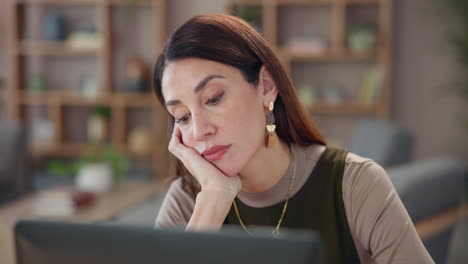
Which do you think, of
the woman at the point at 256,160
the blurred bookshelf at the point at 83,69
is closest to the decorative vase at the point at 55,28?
the blurred bookshelf at the point at 83,69

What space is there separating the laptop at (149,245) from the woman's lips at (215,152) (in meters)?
0.61

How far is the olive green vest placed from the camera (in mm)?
1422

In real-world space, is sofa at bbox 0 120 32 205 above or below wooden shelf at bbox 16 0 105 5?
below

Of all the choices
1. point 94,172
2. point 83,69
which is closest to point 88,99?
point 83,69

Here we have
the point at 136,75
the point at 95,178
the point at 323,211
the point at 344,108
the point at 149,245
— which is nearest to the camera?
the point at 149,245

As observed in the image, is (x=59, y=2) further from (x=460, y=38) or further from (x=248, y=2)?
(x=460, y=38)

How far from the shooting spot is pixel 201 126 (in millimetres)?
1304

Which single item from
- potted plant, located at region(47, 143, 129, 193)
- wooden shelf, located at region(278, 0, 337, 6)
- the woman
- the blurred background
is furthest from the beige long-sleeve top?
wooden shelf, located at region(278, 0, 337, 6)

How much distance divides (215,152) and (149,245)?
0.65 metres

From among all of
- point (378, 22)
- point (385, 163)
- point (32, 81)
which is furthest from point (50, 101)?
point (385, 163)

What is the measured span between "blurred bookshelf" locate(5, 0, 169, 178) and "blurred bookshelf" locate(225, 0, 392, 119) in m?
0.92

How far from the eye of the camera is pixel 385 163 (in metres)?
3.61

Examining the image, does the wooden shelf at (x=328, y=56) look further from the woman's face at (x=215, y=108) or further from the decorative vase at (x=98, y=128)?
the woman's face at (x=215, y=108)

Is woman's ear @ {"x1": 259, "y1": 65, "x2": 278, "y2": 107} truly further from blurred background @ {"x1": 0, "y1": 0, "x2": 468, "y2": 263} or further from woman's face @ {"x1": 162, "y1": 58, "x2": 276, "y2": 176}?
blurred background @ {"x1": 0, "y1": 0, "x2": 468, "y2": 263}
